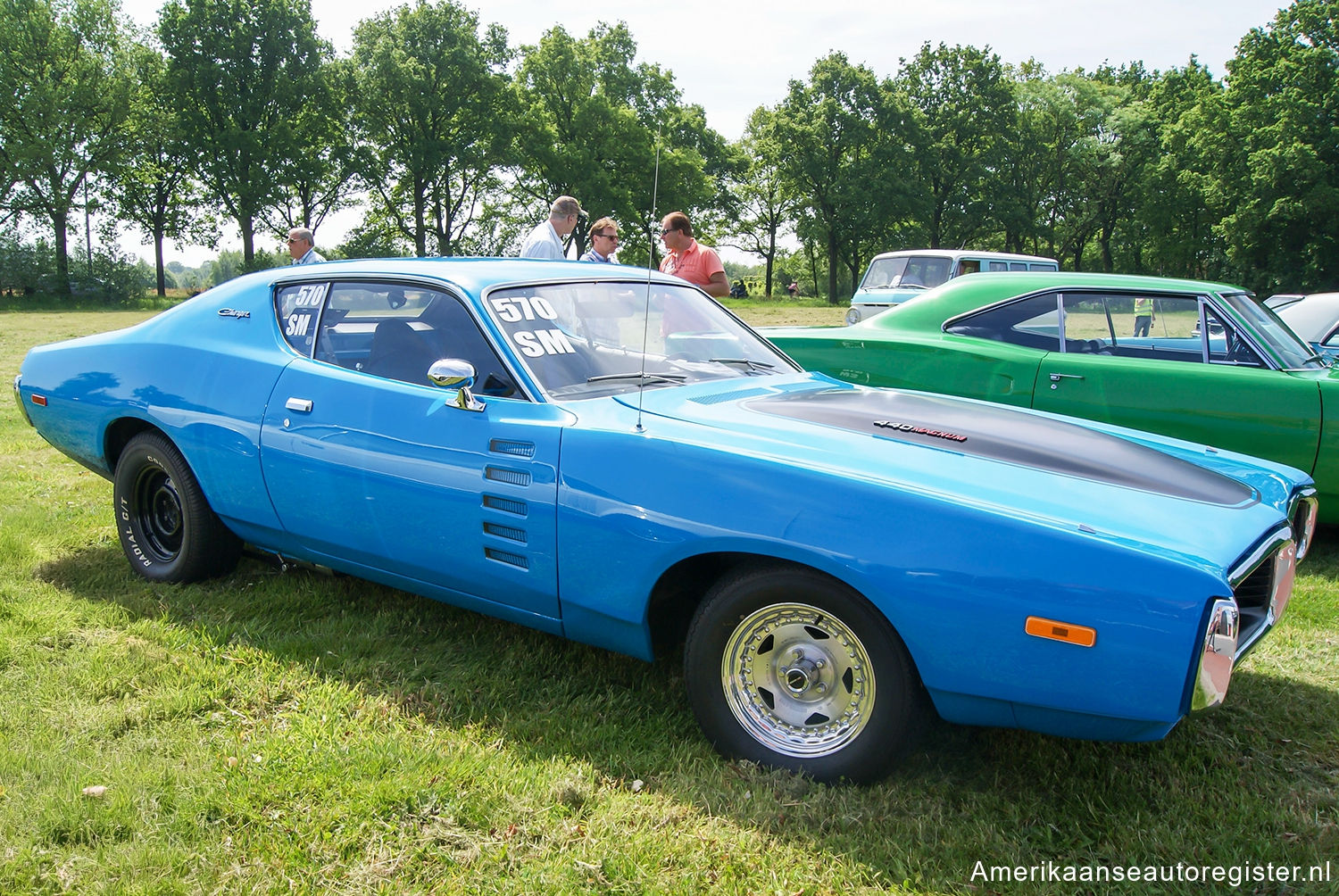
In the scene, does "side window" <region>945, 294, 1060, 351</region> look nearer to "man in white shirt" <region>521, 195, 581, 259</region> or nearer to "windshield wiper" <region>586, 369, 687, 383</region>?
"man in white shirt" <region>521, 195, 581, 259</region>

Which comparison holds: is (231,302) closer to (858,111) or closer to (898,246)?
(858,111)

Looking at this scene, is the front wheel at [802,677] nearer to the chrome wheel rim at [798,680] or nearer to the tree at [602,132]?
the chrome wheel rim at [798,680]

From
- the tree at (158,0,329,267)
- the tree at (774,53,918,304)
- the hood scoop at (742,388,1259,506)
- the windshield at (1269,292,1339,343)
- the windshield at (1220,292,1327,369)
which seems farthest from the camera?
the tree at (774,53,918,304)

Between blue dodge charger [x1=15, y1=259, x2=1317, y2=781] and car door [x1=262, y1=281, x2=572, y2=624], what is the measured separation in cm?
1

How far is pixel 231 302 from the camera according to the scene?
155 inches

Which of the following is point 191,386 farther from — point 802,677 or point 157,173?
point 157,173

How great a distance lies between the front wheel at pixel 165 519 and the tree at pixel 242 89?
120 feet

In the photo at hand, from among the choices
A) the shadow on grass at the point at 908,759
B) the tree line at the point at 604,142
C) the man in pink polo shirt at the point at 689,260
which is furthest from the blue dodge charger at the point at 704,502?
the tree line at the point at 604,142

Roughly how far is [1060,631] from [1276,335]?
3.93 meters

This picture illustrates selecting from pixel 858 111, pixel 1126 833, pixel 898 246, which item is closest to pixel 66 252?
pixel 858 111

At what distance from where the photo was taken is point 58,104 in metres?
36.2

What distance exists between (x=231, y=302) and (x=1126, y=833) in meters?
3.76

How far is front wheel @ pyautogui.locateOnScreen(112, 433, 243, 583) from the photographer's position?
12.7 feet

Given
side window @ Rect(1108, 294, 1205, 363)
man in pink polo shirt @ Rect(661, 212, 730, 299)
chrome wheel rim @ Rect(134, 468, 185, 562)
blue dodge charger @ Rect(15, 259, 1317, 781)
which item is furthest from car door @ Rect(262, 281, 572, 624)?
side window @ Rect(1108, 294, 1205, 363)
